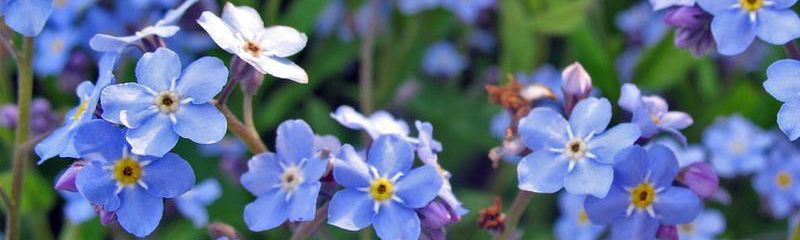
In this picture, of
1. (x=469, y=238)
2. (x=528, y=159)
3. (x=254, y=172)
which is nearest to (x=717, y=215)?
(x=469, y=238)

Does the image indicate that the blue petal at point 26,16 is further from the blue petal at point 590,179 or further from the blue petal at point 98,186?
the blue petal at point 590,179

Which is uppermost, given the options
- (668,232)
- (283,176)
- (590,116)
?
(590,116)

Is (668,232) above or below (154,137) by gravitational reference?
below

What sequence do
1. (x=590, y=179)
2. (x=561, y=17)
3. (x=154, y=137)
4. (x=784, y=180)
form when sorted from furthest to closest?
(x=784, y=180)
(x=561, y=17)
(x=590, y=179)
(x=154, y=137)

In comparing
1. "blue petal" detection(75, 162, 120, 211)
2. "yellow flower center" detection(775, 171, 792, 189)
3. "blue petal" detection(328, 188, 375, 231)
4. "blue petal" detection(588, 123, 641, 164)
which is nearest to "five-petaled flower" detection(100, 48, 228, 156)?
"blue petal" detection(75, 162, 120, 211)

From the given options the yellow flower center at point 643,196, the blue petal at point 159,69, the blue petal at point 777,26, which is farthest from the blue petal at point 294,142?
the blue petal at point 777,26

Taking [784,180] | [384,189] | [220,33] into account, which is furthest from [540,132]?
[784,180]

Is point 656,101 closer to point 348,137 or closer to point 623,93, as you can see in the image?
point 623,93

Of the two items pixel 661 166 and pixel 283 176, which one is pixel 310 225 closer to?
pixel 283 176
